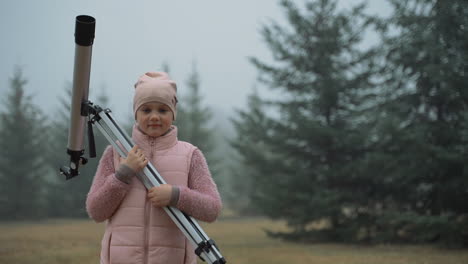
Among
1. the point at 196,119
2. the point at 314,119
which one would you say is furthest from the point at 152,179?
the point at 196,119

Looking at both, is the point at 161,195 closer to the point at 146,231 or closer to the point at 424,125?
the point at 146,231

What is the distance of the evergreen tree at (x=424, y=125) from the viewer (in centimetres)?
818

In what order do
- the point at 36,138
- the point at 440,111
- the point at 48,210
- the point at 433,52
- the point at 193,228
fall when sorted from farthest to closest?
the point at 48,210, the point at 36,138, the point at 440,111, the point at 433,52, the point at 193,228

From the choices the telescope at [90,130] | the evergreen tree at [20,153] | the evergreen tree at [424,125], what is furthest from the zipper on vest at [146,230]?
the evergreen tree at [20,153]

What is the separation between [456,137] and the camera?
27.9 ft

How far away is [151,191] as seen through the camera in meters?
2.08

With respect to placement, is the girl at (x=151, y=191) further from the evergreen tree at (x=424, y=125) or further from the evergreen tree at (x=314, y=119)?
the evergreen tree at (x=314, y=119)

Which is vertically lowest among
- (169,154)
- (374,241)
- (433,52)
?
(374,241)

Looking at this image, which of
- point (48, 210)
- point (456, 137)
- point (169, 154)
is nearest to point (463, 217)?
point (456, 137)

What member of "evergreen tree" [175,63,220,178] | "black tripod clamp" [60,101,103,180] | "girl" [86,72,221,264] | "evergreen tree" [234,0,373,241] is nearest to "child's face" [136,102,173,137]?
"girl" [86,72,221,264]

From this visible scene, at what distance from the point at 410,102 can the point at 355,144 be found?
1.48m

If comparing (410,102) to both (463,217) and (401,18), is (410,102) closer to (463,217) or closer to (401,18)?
(401,18)

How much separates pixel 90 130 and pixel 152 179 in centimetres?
44

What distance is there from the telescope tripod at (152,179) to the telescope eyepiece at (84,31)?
0.29m
